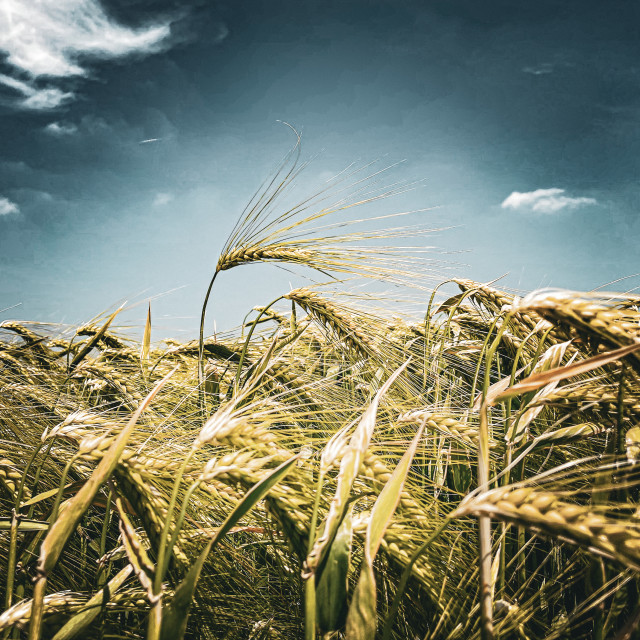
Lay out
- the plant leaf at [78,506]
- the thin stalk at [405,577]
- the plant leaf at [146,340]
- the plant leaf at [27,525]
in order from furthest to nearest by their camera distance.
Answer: the plant leaf at [146,340], the plant leaf at [27,525], the plant leaf at [78,506], the thin stalk at [405,577]

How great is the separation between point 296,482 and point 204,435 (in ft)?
0.54

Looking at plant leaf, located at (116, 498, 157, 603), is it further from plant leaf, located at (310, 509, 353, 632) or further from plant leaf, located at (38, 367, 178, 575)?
plant leaf, located at (310, 509, 353, 632)

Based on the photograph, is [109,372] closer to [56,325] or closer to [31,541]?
[56,325]

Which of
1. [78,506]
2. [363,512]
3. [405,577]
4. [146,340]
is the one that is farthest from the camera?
[146,340]

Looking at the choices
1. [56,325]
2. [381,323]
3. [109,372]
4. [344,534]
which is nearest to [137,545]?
[344,534]

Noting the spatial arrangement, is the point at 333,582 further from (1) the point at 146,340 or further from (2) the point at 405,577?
(1) the point at 146,340

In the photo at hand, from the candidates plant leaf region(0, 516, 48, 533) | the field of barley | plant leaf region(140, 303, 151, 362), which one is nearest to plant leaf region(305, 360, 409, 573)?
the field of barley

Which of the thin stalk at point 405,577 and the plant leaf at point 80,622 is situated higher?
the thin stalk at point 405,577

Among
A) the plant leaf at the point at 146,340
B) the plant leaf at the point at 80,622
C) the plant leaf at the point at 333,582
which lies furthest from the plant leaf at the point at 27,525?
the plant leaf at the point at 146,340

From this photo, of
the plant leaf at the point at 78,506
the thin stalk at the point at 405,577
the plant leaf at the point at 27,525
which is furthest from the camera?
the plant leaf at the point at 27,525

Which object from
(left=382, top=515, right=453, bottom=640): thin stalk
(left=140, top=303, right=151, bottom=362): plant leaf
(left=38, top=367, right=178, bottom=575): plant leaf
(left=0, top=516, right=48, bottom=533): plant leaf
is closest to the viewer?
(left=382, top=515, right=453, bottom=640): thin stalk

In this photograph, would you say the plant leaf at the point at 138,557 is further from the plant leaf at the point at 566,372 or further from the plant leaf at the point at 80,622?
the plant leaf at the point at 566,372

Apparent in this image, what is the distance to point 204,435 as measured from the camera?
0.71m

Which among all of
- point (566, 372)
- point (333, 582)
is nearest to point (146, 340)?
point (333, 582)
